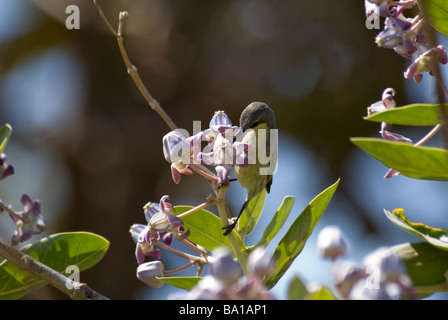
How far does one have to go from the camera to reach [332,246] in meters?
0.60

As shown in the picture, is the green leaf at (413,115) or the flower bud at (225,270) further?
the green leaf at (413,115)

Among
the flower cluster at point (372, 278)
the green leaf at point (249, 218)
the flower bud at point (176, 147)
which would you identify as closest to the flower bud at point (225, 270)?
the flower cluster at point (372, 278)

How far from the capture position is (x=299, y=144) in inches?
155

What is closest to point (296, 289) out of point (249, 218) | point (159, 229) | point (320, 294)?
point (320, 294)

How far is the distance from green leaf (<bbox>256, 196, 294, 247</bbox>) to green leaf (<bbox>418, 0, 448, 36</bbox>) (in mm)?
378

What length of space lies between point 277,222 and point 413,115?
0.32 metres

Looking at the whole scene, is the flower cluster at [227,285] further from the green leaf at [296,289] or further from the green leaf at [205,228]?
the green leaf at [205,228]

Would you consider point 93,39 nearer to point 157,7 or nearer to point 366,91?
point 157,7

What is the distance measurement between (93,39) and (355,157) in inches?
79.2

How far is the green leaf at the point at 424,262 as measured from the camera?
0.77 meters

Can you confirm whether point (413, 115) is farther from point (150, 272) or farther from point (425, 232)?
point (150, 272)

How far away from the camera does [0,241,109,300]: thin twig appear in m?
0.77

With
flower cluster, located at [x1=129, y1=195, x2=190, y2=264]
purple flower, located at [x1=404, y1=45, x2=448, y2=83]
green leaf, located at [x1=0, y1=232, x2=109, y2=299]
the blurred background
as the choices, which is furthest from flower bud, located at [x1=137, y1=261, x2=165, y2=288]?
the blurred background

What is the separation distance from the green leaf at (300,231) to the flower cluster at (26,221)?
0.42 metres
